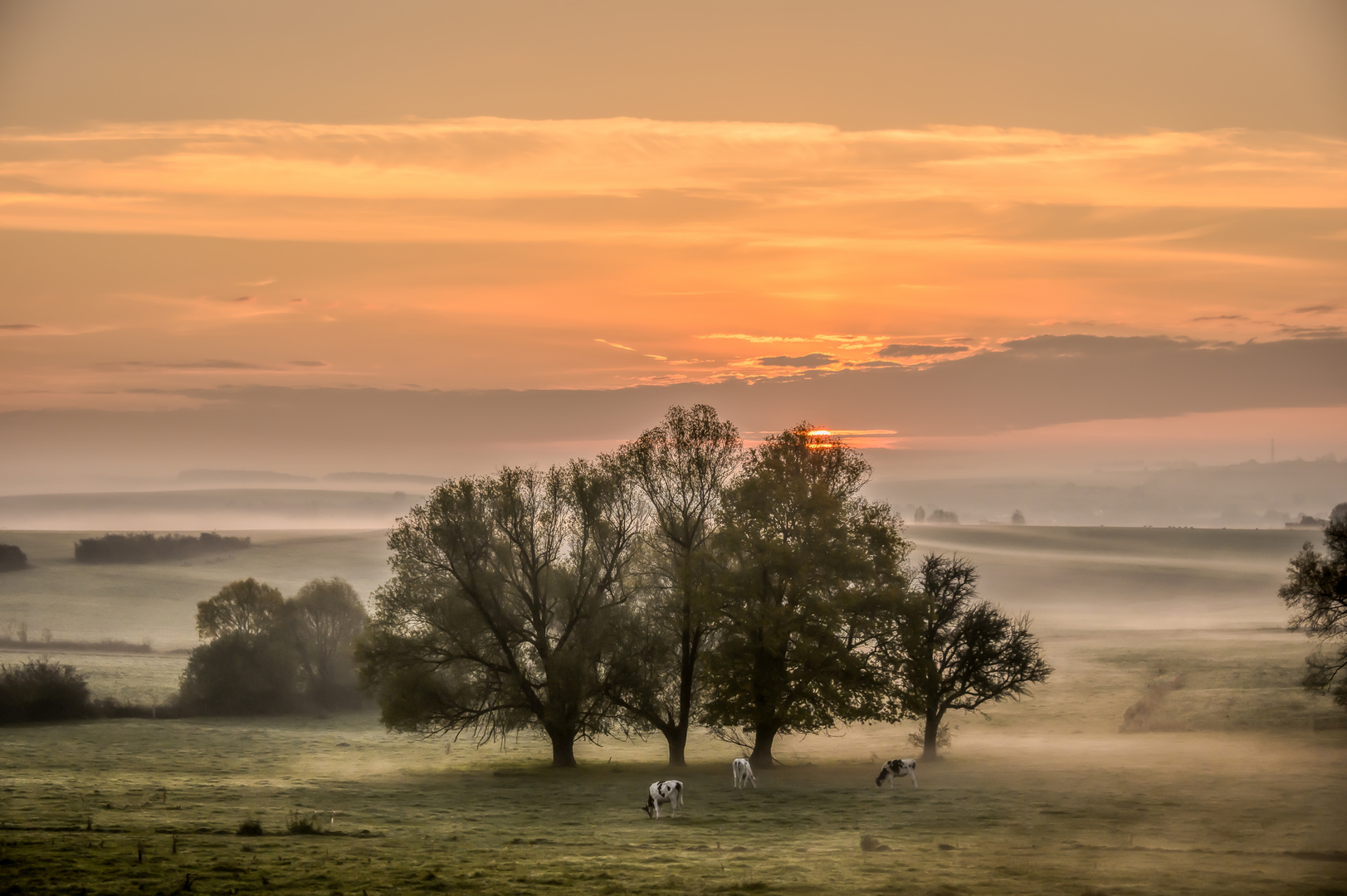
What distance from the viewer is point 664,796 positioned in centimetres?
3353

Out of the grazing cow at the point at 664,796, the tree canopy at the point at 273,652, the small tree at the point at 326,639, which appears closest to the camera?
the grazing cow at the point at 664,796

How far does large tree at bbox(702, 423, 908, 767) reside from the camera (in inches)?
1737

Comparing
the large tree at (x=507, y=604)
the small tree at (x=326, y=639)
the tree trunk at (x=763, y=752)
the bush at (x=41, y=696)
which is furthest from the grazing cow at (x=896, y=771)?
the bush at (x=41, y=696)

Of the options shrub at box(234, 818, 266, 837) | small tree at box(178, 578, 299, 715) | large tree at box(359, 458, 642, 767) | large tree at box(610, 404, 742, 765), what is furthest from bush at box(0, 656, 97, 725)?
shrub at box(234, 818, 266, 837)

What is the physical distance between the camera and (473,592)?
152 feet

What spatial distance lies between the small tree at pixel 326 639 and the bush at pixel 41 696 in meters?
13.5

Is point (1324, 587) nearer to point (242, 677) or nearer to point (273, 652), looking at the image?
point (273, 652)

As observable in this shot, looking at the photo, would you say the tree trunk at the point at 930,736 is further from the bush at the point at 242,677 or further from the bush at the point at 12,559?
the bush at the point at 12,559

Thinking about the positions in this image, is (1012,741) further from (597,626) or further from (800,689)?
(597,626)

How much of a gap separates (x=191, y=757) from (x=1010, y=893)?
40.0m

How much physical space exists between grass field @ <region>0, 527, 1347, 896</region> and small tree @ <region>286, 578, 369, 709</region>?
3.74 metres

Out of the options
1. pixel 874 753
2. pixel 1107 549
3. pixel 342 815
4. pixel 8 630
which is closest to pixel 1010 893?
Result: pixel 342 815

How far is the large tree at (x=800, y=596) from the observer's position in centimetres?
4412

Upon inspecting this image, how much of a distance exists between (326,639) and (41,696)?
692 inches
